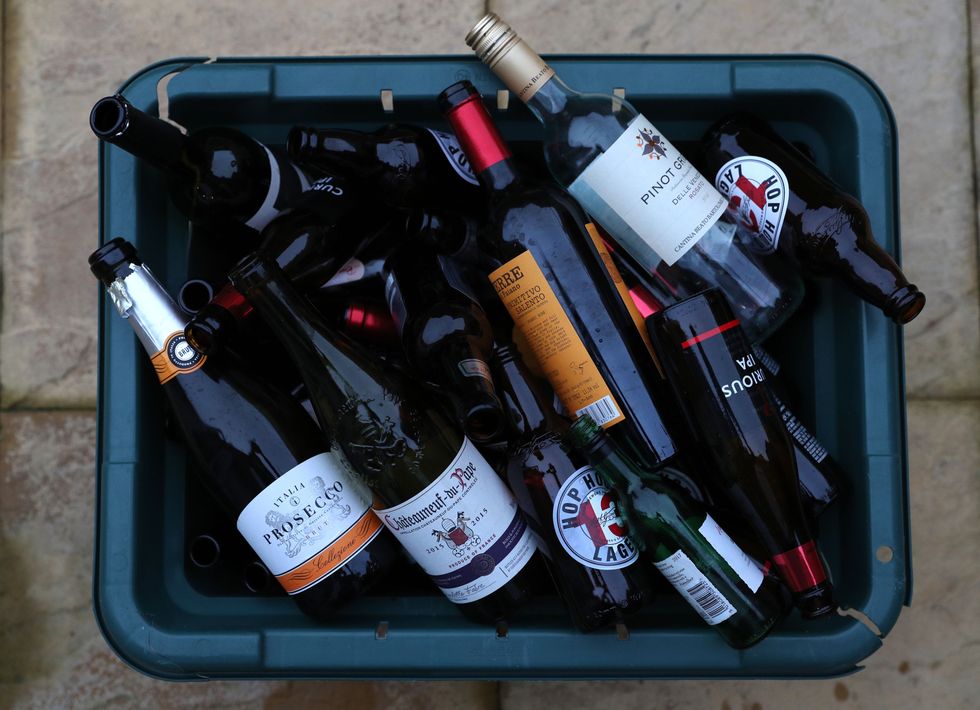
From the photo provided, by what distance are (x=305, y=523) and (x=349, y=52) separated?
71 cm

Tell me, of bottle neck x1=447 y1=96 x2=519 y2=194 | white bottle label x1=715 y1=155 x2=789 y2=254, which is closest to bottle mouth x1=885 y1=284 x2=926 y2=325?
white bottle label x1=715 y1=155 x2=789 y2=254

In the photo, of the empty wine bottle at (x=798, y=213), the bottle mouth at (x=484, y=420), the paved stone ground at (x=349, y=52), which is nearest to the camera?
the bottle mouth at (x=484, y=420)

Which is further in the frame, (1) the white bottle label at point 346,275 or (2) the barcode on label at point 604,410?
(1) the white bottle label at point 346,275

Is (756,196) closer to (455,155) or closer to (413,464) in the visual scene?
(455,155)

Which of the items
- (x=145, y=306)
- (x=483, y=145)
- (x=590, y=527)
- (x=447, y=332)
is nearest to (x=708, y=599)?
(x=590, y=527)

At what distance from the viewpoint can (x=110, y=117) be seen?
0.68 m

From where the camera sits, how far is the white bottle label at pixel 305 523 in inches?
27.4

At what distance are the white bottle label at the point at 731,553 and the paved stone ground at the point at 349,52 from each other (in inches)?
16.9

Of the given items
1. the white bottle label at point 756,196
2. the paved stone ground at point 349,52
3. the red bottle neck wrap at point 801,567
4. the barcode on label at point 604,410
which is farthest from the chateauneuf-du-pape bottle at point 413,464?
the paved stone ground at point 349,52

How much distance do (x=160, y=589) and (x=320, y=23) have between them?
763 millimetres

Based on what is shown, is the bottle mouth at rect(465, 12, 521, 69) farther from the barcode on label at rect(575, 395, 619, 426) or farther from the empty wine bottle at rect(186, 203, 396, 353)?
the barcode on label at rect(575, 395, 619, 426)

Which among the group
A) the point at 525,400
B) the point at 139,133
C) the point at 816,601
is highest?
the point at 139,133

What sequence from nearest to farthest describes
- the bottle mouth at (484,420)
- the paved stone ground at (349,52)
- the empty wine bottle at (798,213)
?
the bottle mouth at (484,420) < the empty wine bottle at (798,213) < the paved stone ground at (349,52)

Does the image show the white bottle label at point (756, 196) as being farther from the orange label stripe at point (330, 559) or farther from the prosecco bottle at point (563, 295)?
the orange label stripe at point (330, 559)
